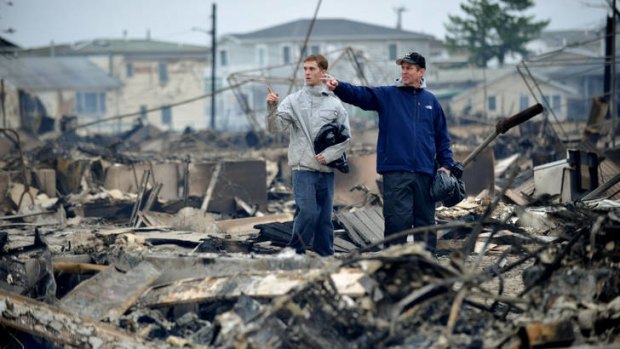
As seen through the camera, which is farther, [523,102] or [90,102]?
[90,102]

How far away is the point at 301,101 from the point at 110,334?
2756mm

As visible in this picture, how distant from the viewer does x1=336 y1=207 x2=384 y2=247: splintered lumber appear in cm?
886

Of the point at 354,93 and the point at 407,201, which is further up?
the point at 354,93

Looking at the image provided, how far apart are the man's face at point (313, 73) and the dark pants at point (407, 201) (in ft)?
3.31

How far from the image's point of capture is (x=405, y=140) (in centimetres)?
721

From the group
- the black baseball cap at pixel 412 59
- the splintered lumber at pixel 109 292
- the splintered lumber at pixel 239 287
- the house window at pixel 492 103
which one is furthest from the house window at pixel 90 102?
the splintered lumber at pixel 239 287

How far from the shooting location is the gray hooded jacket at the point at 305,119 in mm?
7434

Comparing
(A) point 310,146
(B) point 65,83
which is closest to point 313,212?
(A) point 310,146

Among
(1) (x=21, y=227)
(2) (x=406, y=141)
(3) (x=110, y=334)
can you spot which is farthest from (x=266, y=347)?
(1) (x=21, y=227)

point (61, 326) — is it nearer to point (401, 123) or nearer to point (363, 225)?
point (401, 123)

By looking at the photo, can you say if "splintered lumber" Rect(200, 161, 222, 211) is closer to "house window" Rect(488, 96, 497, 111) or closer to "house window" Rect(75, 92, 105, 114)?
"house window" Rect(488, 96, 497, 111)

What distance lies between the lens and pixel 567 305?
5.20m

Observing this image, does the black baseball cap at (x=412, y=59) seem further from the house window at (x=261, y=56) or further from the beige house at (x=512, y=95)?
the house window at (x=261, y=56)

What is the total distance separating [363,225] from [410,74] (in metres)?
2.44
